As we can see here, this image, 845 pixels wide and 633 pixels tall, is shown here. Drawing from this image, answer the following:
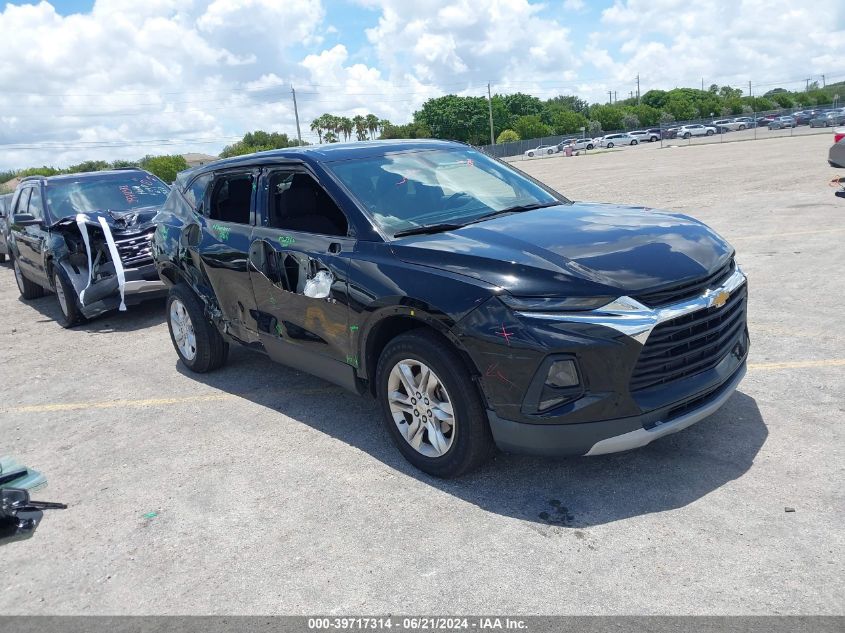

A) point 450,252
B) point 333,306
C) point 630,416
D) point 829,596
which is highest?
point 450,252

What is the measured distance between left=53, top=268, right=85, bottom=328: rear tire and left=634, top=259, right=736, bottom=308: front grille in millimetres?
7671

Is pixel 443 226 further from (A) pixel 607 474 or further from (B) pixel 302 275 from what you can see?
(A) pixel 607 474

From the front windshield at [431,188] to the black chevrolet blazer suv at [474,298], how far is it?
0.05 feet

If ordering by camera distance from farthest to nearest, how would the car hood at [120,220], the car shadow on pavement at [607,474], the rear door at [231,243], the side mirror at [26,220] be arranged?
the side mirror at [26,220] < the car hood at [120,220] < the rear door at [231,243] < the car shadow on pavement at [607,474]

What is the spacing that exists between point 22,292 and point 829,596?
40.1 feet

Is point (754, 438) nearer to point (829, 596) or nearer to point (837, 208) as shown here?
point (829, 596)

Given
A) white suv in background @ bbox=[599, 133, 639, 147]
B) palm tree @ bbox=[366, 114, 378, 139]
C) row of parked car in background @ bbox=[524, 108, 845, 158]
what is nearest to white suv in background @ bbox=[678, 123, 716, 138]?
row of parked car in background @ bbox=[524, 108, 845, 158]

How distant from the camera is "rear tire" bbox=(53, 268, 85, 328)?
29.2 ft

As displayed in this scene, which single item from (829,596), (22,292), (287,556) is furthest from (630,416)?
(22,292)

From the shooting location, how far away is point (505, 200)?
488cm

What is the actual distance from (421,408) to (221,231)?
2.54 metres

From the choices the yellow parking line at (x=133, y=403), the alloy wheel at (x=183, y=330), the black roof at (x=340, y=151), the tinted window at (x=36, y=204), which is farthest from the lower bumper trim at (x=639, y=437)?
the tinted window at (x=36, y=204)

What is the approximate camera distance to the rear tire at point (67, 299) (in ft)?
29.2

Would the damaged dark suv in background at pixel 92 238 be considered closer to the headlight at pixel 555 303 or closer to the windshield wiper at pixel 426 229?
the windshield wiper at pixel 426 229
